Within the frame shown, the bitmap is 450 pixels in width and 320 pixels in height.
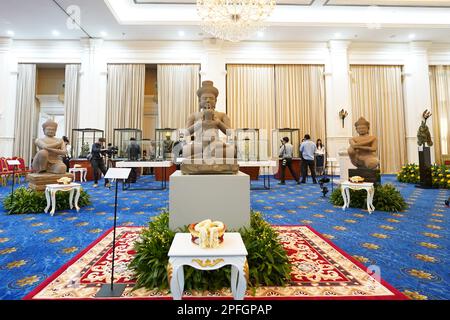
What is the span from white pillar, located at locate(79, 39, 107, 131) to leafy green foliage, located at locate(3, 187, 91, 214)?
6.73m

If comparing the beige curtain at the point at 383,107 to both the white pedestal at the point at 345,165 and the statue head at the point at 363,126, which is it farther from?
the statue head at the point at 363,126

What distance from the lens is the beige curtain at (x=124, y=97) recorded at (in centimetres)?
1137

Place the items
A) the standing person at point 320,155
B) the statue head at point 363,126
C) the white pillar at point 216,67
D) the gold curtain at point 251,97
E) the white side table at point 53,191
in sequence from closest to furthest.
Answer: the white side table at point 53,191 < the statue head at point 363,126 < the standing person at point 320,155 < the white pillar at point 216,67 < the gold curtain at point 251,97

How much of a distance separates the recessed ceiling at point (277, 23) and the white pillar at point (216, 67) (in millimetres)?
490

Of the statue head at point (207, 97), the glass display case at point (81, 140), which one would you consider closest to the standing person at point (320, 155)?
the statue head at point (207, 97)

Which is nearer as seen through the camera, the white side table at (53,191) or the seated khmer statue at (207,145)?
the seated khmer statue at (207,145)

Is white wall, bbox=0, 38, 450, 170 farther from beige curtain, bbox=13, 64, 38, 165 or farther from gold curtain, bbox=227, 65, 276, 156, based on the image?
gold curtain, bbox=227, 65, 276, 156

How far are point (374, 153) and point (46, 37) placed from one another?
1416cm

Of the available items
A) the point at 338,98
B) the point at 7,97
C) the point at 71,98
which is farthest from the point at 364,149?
the point at 7,97

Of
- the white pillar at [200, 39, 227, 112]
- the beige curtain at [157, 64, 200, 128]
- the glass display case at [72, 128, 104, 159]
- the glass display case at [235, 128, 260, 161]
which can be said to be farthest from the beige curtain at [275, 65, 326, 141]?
the glass display case at [72, 128, 104, 159]

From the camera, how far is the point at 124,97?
11.5 metres

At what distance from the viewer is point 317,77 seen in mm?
11789

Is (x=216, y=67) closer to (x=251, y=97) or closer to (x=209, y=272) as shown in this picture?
(x=251, y=97)

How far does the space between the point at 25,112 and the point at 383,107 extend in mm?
17223
